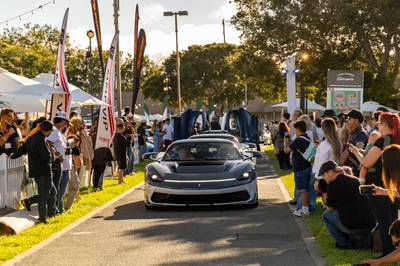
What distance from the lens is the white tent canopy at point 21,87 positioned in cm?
1521

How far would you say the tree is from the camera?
3566cm

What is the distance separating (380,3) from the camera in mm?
34844

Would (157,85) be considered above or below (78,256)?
above

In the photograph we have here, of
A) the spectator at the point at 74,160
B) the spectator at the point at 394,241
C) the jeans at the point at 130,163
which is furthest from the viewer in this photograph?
the jeans at the point at 130,163

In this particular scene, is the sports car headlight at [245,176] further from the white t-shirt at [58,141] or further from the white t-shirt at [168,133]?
the white t-shirt at [168,133]

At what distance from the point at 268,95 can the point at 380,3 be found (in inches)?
680

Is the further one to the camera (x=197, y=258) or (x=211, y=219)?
(x=211, y=219)

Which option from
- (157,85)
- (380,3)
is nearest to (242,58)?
(380,3)

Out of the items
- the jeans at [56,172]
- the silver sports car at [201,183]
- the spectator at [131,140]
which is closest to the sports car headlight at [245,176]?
the silver sports car at [201,183]

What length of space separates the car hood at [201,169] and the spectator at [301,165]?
115 centimetres

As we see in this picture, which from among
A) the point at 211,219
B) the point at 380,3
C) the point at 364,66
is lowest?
the point at 211,219

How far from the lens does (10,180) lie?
12.2 m

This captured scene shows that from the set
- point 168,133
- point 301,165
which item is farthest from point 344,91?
point 301,165

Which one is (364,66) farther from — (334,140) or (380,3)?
(334,140)
